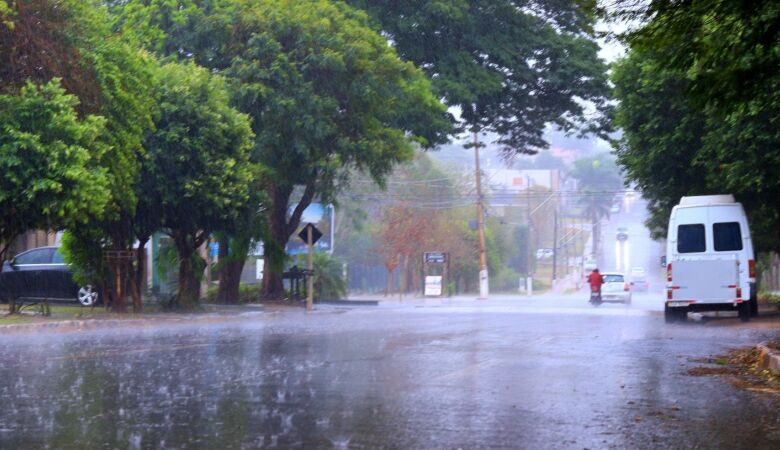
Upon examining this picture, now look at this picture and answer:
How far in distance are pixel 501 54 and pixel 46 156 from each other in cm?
1930

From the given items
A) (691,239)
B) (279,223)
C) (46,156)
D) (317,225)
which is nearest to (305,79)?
(279,223)

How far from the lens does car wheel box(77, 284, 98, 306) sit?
31047mm

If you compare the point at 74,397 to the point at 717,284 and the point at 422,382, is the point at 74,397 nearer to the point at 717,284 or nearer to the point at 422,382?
the point at 422,382

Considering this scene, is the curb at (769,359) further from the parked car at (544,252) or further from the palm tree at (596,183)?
the palm tree at (596,183)

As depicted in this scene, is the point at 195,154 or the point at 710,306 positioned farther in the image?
the point at 195,154

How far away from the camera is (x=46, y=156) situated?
72.7 ft

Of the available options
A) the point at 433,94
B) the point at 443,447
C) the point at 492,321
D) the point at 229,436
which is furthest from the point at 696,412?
the point at 433,94

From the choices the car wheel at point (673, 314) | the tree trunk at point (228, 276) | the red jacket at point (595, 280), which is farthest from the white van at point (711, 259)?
the red jacket at point (595, 280)

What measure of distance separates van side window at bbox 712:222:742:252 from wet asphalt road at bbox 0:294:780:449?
6696 mm

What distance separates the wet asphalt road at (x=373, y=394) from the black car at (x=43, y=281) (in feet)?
39.1

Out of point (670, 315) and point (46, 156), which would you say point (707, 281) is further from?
point (46, 156)

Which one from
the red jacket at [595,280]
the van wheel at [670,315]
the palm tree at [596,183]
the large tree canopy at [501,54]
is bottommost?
the van wheel at [670,315]

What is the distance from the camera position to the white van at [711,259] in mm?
25875

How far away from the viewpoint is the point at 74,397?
35.4 ft
